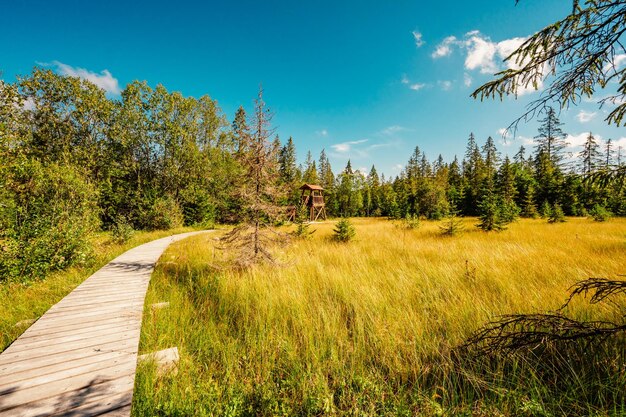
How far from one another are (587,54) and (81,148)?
93.7ft

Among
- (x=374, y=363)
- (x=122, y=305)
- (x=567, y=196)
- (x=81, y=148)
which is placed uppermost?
(x=81, y=148)

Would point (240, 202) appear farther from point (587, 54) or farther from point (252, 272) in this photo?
point (587, 54)

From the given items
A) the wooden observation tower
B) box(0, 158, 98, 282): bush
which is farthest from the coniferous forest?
the wooden observation tower

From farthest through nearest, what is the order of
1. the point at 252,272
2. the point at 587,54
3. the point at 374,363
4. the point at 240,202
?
1. the point at 240,202
2. the point at 252,272
3. the point at 374,363
4. the point at 587,54

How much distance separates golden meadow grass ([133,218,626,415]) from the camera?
2398mm

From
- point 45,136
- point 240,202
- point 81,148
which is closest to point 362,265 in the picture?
point 240,202

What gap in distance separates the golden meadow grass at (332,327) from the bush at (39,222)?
337cm

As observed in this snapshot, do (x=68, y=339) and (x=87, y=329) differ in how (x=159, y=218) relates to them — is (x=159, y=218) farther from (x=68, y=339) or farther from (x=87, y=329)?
(x=68, y=339)

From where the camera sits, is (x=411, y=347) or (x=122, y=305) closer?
(x=411, y=347)

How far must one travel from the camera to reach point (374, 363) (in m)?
3.01

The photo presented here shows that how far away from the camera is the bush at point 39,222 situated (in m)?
5.80

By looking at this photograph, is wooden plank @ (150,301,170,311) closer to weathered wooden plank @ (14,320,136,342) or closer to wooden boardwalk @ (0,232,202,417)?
wooden boardwalk @ (0,232,202,417)

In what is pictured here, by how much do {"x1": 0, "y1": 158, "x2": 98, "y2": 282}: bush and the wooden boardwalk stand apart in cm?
267

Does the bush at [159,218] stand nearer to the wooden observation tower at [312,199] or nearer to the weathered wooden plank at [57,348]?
the wooden observation tower at [312,199]
